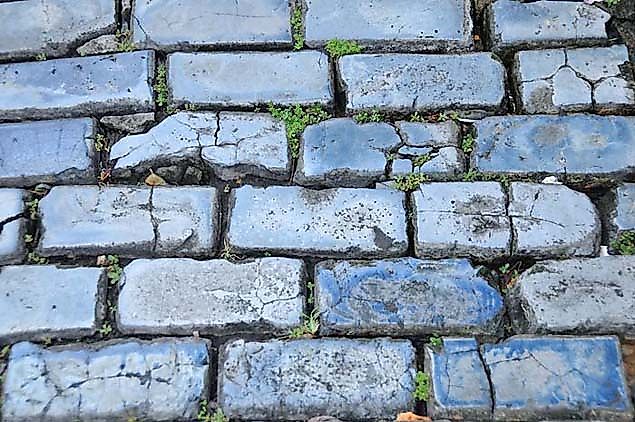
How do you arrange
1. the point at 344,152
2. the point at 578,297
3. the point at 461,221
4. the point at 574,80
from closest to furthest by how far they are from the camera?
1. the point at 578,297
2. the point at 461,221
3. the point at 344,152
4. the point at 574,80

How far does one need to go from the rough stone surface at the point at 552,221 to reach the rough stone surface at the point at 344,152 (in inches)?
17.5

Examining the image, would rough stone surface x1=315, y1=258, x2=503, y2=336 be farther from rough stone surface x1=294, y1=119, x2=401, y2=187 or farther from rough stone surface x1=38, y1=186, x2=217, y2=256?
rough stone surface x1=38, y1=186, x2=217, y2=256

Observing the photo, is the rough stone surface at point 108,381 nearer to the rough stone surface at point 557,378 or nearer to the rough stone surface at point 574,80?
the rough stone surface at point 557,378

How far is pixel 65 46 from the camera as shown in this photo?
2984 millimetres

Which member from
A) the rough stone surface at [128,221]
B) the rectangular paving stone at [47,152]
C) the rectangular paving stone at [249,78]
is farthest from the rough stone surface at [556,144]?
the rectangular paving stone at [47,152]

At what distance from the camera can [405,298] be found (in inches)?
99.7

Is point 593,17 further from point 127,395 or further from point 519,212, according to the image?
point 127,395

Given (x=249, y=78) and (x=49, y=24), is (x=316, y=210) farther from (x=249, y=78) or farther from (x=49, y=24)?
(x=49, y=24)

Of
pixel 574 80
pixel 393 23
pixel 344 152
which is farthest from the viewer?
pixel 393 23

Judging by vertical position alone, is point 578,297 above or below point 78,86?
below

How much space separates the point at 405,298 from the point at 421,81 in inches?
31.4

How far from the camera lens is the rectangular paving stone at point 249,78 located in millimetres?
2865

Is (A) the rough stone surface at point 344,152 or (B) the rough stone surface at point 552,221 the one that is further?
(A) the rough stone surface at point 344,152

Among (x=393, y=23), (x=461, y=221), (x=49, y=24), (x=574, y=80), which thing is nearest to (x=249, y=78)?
(x=393, y=23)
